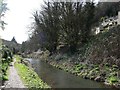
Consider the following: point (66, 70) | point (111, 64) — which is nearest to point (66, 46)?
point (66, 70)

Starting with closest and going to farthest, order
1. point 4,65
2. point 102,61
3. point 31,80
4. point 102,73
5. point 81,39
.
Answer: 1. point 31,80
2. point 102,73
3. point 4,65
4. point 102,61
5. point 81,39

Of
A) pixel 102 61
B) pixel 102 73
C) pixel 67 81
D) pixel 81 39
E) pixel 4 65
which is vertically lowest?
pixel 67 81

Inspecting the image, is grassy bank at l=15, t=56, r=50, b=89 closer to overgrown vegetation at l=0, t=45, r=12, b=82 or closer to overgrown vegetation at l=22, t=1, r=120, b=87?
overgrown vegetation at l=0, t=45, r=12, b=82

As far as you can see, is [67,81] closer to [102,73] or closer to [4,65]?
[102,73]

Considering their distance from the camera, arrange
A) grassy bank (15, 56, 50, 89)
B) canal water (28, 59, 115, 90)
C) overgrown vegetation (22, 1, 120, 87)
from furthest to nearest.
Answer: overgrown vegetation (22, 1, 120, 87) → canal water (28, 59, 115, 90) → grassy bank (15, 56, 50, 89)

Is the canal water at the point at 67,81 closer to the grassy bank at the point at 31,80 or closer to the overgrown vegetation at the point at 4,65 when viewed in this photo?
the grassy bank at the point at 31,80

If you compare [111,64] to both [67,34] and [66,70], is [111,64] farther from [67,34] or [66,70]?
[67,34]

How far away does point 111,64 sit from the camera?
21781mm

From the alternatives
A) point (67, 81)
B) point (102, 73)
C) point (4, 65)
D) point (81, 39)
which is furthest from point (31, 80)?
point (81, 39)

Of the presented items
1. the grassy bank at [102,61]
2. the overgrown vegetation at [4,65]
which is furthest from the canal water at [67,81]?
the overgrown vegetation at [4,65]

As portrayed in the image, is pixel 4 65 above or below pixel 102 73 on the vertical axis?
above

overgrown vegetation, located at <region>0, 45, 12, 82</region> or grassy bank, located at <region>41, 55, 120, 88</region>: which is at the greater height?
overgrown vegetation, located at <region>0, 45, 12, 82</region>

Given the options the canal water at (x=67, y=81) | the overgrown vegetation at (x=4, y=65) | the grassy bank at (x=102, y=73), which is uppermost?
the overgrown vegetation at (x=4, y=65)

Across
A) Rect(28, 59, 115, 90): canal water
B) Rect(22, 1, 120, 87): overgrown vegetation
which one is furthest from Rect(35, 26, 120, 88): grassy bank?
Rect(28, 59, 115, 90): canal water
